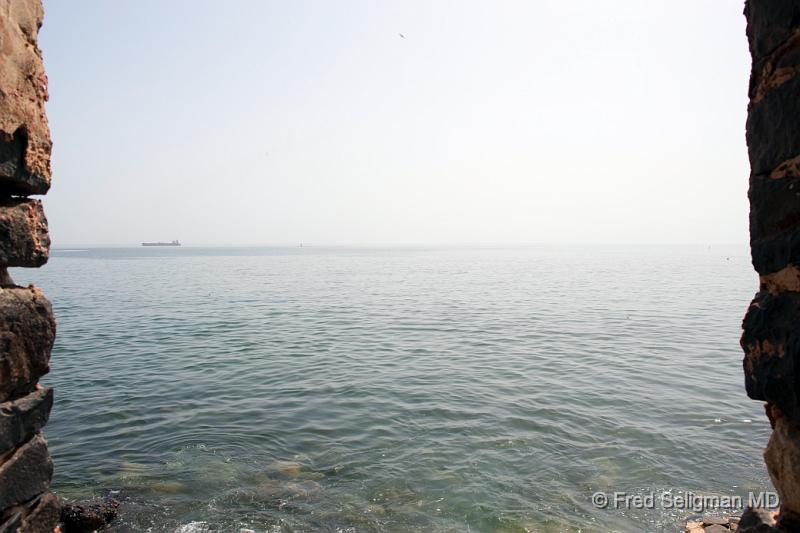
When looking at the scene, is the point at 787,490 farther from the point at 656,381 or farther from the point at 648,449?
the point at 656,381

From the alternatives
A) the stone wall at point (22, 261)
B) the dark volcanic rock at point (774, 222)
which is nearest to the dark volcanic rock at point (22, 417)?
the stone wall at point (22, 261)

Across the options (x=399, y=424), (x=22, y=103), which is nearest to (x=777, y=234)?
(x=22, y=103)

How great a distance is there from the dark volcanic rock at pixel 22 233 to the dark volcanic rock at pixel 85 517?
4384mm

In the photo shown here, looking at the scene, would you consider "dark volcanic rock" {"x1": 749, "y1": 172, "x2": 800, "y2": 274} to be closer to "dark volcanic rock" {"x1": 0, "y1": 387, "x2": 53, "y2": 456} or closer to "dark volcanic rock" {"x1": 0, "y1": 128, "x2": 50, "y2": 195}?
"dark volcanic rock" {"x1": 0, "y1": 128, "x2": 50, "y2": 195}

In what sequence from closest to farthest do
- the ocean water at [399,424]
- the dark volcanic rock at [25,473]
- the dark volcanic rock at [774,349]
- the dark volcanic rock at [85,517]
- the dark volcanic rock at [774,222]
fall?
the dark volcanic rock at [774,349] → the dark volcanic rock at [774,222] → the dark volcanic rock at [25,473] → the dark volcanic rock at [85,517] → the ocean water at [399,424]

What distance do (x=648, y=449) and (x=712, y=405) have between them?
401 cm

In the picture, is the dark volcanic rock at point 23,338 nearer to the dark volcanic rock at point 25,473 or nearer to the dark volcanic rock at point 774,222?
the dark volcanic rock at point 25,473

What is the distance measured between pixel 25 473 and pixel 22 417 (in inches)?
19.2

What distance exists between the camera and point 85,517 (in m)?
7.06

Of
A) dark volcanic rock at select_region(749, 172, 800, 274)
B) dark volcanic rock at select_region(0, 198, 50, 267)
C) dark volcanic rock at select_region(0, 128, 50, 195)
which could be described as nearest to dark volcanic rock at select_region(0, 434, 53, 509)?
dark volcanic rock at select_region(0, 198, 50, 267)

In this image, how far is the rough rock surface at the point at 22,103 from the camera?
13.2ft

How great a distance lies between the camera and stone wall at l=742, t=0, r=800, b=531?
307cm

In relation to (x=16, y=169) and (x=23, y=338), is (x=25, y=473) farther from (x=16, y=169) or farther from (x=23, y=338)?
(x=16, y=169)

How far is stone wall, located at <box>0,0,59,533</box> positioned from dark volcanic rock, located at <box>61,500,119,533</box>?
2910mm
